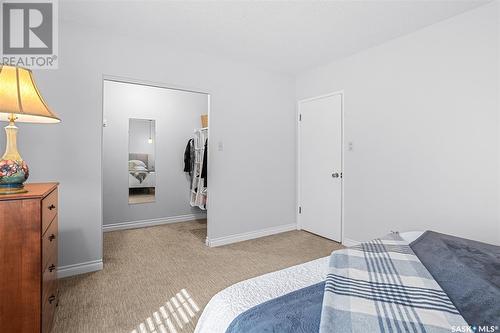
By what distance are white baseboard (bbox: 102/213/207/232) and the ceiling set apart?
2742mm

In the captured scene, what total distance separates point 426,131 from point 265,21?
1.87 meters

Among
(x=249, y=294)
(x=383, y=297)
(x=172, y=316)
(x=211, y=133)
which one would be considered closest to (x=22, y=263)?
(x=172, y=316)

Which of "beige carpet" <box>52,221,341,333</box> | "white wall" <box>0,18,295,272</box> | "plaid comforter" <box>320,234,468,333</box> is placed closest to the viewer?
"plaid comforter" <box>320,234,468,333</box>

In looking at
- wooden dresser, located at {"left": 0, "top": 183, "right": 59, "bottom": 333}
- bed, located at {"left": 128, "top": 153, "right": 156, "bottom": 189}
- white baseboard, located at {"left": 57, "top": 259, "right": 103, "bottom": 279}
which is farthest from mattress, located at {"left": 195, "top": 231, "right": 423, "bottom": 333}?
bed, located at {"left": 128, "top": 153, "right": 156, "bottom": 189}

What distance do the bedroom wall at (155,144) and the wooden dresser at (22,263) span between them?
110 inches

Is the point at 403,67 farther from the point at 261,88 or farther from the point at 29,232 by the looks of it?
the point at 29,232

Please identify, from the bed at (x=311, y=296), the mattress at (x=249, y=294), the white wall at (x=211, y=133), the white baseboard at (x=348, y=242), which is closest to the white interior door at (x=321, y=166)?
the white baseboard at (x=348, y=242)

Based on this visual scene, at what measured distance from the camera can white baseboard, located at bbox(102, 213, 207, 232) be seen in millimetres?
3885

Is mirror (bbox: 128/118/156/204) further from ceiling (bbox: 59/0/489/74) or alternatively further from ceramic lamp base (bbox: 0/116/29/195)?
ceramic lamp base (bbox: 0/116/29/195)

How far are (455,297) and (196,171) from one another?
12.3 ft

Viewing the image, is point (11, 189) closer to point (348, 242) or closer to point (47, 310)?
point (47, 310)

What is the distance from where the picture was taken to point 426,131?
2.45 m

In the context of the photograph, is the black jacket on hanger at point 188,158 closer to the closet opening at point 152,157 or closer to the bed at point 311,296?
the closet opening at point 152,157

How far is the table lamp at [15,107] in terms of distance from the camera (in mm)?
1254
